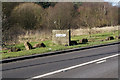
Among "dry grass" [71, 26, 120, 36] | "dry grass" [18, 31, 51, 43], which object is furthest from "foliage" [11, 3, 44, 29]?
"dry grass" [18, 31, 51, 43]

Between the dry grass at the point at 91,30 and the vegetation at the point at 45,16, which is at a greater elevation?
the vegetation at the point at 45,16

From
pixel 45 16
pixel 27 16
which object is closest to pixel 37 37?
pixel 45 16

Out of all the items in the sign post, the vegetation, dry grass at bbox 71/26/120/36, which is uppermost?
the vegetation

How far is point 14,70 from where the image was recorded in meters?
8.11

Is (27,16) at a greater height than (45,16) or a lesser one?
greater

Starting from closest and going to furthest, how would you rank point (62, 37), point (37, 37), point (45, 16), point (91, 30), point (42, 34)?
point (62, 37), point (37, 37), point (42, 34), point (45, 16), point (91, 30)

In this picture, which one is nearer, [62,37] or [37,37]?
[62,37]

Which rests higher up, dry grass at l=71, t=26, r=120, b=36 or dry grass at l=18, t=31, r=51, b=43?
dry grass at l=71, t=26, r=120, b=36

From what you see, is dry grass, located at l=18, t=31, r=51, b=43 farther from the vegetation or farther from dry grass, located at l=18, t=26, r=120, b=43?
the vegetation

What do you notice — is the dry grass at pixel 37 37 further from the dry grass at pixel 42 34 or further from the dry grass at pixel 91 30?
the dry grass at pixel 91 30

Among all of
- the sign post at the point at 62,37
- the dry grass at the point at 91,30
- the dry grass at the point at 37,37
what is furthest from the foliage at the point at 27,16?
the sign post at the point at 62,37

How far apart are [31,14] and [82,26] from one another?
33.1 ft

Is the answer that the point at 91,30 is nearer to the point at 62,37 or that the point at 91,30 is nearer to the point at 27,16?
the point at 27,16

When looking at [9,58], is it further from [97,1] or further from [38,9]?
[97,1]
